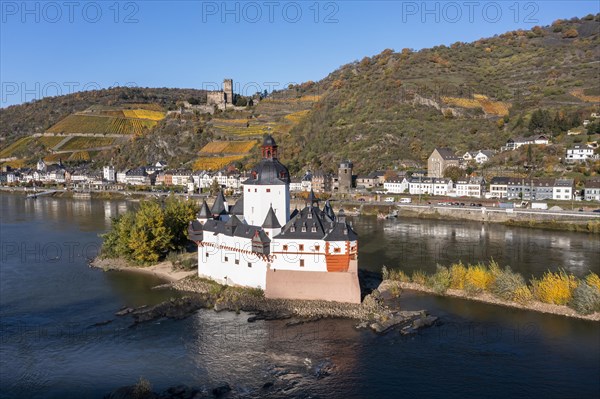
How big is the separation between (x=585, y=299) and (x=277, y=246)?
13.6m

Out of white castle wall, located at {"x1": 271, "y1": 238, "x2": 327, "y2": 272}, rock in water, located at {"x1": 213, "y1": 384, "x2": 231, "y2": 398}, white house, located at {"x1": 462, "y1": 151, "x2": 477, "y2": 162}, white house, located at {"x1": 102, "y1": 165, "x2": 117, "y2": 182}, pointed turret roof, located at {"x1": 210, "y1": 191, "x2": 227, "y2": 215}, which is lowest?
rock in water, located at {"x1": 213, "y1": 384, "x2": 231, "y2": 398}

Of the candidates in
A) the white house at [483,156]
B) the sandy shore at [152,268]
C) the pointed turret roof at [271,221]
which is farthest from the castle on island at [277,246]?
the white house at [483,156]

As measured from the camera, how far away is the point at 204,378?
1775 cm

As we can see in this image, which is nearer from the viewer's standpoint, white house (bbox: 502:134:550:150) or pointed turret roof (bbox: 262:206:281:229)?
pointed turret roof (bbox: 262:206:281:229)

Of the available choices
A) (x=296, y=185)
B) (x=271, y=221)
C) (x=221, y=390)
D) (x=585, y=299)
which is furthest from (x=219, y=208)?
(x=296, y=185)

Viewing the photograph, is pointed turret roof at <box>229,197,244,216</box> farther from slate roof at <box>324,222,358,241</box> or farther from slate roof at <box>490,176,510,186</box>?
slate roof at <box>490,176,510,186</box>

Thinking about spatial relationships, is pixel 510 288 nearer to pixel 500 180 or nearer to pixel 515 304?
pixel 515 304

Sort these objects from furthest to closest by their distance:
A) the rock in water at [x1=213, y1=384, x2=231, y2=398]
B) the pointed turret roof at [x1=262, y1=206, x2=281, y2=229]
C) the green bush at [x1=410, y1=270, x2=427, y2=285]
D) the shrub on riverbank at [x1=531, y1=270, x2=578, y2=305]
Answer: the green bush at [x1=410, y1=270, x2=427, y2=285]
the pointed turret roof at [x1=262, y1=206, x2=281, y2=229]
the shrub on riverbank at [x1=531, y1=270, x2=578, y2=305]
the rock in water at [x1=213, y1=384, x2=231, y2=398]

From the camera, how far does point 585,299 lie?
72.9 ft

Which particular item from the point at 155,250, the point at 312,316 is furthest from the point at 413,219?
the point at 312,316

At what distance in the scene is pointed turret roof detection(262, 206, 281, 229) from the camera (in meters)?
25.0

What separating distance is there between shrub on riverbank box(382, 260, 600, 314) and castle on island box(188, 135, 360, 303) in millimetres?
5107

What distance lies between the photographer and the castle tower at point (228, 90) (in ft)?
388

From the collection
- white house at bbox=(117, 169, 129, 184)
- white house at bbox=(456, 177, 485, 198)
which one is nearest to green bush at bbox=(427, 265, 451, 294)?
white house at bbox=(456, 177, 485, 198)
